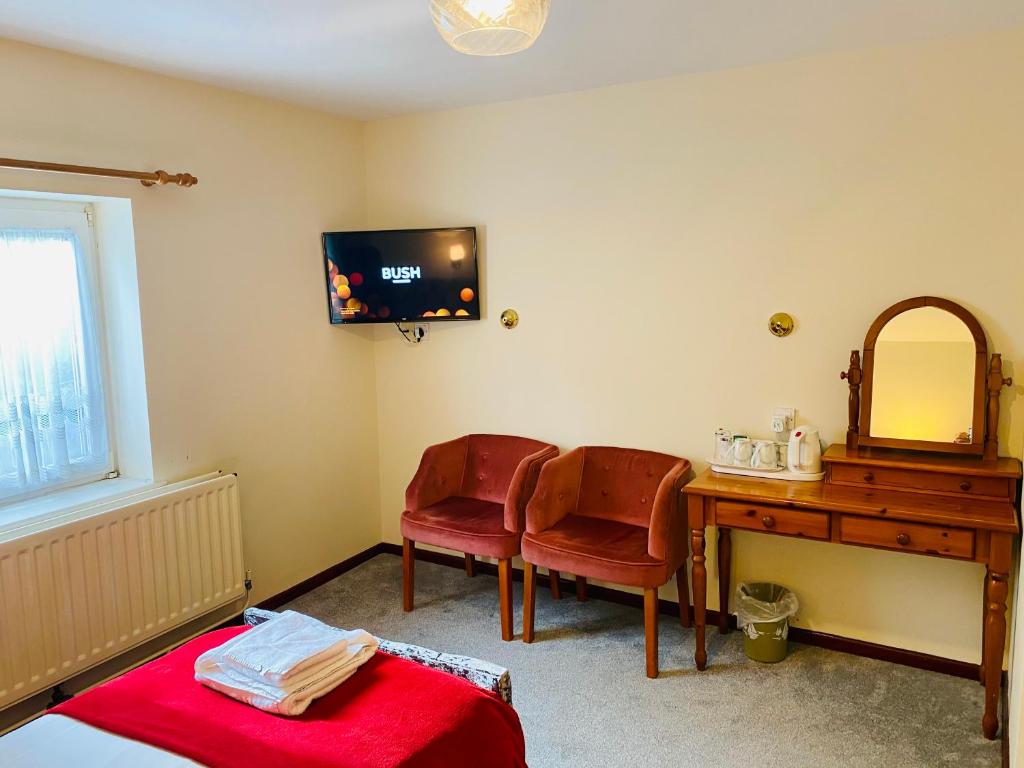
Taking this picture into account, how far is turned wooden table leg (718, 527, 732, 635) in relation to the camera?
3232 millimetres

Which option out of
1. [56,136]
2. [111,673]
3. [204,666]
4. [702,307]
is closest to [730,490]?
[702,307]

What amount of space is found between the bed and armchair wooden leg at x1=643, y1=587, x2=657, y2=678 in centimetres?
106

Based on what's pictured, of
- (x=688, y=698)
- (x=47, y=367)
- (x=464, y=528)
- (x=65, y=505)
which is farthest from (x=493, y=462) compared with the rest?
(x=47, y=367)

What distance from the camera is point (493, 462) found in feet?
12.3

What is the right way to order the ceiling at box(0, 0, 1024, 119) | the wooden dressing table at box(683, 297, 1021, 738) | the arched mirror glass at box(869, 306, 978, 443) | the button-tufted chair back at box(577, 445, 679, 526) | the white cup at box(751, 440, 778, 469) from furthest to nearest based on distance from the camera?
the button-tufted chair back at box(577, 445, 679, 526), the white cup at box(751, 440, 778, 469), the arched mirror glass at box(869, 306, 978, 443), the wooden dressing table at box(683, 297, 1021, 738), the ceiling at box(0, 0, 1024, 119)

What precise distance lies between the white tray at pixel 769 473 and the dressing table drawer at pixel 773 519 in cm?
23

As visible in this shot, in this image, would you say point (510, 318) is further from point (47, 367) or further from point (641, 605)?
point (47, 367)

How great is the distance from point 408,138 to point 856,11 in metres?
2.24

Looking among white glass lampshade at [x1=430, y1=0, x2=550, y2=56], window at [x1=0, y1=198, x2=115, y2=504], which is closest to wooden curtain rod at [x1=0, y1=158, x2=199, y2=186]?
window at [x1=0, y1=198, x2=115, y2=504]

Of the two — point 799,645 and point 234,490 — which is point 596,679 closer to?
point 799,645

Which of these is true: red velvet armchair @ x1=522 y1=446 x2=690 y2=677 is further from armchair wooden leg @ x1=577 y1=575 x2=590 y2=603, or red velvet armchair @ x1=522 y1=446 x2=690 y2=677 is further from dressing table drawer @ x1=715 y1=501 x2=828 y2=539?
dressing table drawer @ x1=715 y1=501 x2=828 y2=539

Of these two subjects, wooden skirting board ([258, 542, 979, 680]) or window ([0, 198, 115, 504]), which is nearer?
window ([0, 198, 115, 504])

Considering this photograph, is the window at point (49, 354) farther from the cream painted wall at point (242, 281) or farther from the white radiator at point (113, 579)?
the white radiator at point (113, 579)

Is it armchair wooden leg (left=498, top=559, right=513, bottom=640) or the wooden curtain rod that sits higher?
the wooden curtain rod
